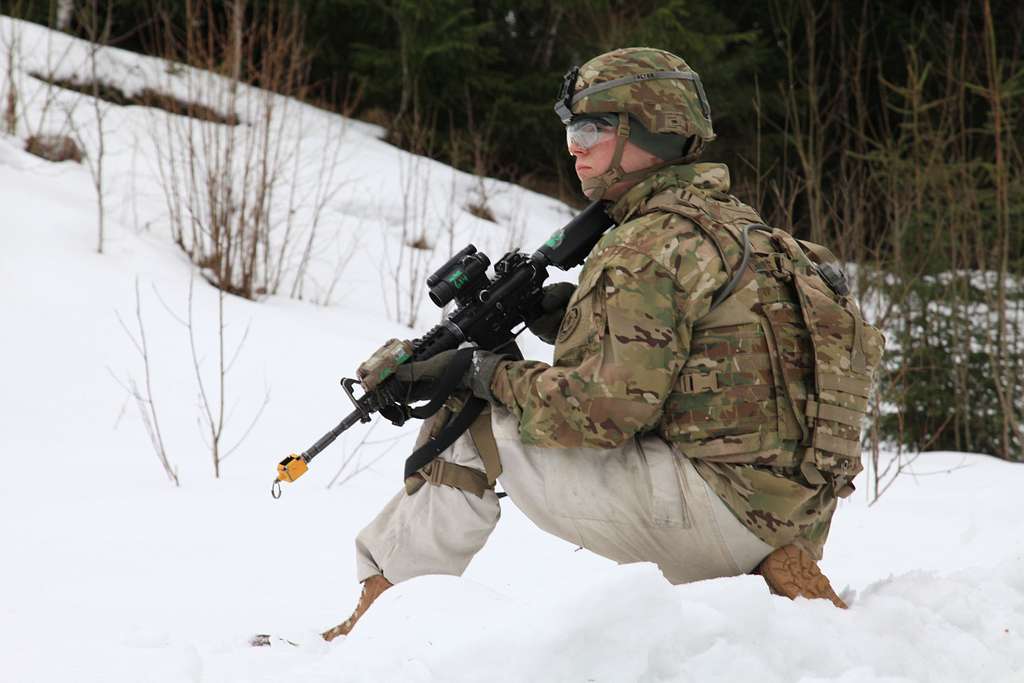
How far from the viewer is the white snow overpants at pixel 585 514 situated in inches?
90.6

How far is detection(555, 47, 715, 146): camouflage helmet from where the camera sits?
94.1 inches

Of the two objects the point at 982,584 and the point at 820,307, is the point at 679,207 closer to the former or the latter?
the point at 820,307

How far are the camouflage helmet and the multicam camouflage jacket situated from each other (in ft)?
0.71

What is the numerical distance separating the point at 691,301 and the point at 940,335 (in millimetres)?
4955

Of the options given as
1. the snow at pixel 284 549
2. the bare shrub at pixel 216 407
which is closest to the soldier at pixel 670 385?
the snow at pixel 284 549

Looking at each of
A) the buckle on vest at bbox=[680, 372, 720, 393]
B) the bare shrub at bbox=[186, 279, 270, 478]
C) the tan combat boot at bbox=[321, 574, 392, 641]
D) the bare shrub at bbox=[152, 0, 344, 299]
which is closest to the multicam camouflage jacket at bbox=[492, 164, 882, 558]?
the buckle on vest at bbox=[680, 372, 720, 393]

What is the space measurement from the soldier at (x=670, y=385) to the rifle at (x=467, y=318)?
2.0 inches

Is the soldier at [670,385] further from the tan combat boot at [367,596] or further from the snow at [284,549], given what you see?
the snow at [284,549]

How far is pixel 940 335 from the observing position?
6578 millimetres

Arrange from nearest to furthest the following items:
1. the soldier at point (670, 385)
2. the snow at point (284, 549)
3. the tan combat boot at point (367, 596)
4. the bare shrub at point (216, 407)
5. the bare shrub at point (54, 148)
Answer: the snow at point (284, 549) < the soldier at point (670, 385) < the tan combat boot at point (367, 596) < the bare shrub at point (216, 407) < the bare shrub at point (54, 148)

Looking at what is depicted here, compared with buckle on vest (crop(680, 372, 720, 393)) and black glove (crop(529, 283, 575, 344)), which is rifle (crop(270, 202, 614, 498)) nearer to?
black glove (crop(529, 283, 575, 344))

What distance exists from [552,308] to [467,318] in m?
0.22

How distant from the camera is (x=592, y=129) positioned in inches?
96.0

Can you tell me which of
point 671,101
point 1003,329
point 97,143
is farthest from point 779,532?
point 97,143
